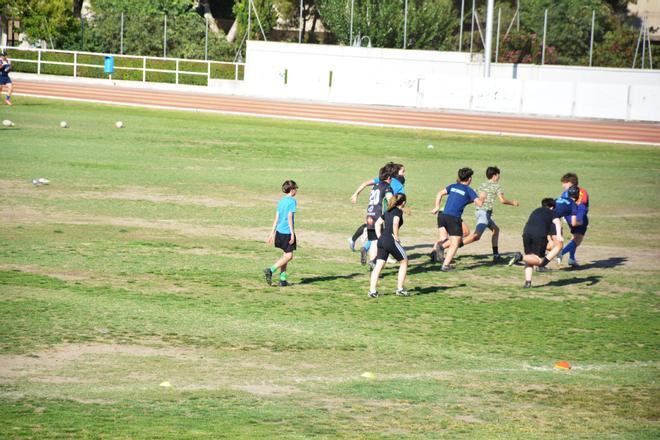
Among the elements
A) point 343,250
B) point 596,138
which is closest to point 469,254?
point 343,250

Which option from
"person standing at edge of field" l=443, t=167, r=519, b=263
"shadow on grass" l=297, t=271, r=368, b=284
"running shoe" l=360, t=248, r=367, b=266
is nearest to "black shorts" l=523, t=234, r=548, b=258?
"person standing at edge of field" l=443, t=167, r=519, b=263

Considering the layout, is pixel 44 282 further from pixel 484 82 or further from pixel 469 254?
pixel 484 82

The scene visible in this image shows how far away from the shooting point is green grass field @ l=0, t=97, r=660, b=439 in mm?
9508

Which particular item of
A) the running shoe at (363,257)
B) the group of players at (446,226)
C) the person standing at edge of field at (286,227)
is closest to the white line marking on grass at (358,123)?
the group of players at (446,226)

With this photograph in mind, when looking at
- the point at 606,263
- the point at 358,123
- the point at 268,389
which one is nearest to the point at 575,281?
the point at 606,263

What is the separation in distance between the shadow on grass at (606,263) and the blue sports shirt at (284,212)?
5.63 metres

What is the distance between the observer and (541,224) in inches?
608

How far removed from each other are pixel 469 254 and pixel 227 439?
10.5m

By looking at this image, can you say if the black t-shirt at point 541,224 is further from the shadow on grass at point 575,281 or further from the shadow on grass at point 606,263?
the shadow on grass at point 606,263

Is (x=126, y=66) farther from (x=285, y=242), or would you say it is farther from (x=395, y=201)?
(x=395, y=201)

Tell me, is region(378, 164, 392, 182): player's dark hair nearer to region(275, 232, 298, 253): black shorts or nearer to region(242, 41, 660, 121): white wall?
region(275, 232, 298, 253): black shorts

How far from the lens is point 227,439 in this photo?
871 cm

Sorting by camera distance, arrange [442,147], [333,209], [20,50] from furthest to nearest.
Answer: [20,50] < [442,147] < [333,209]

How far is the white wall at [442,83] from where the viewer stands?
4772 centimetres
